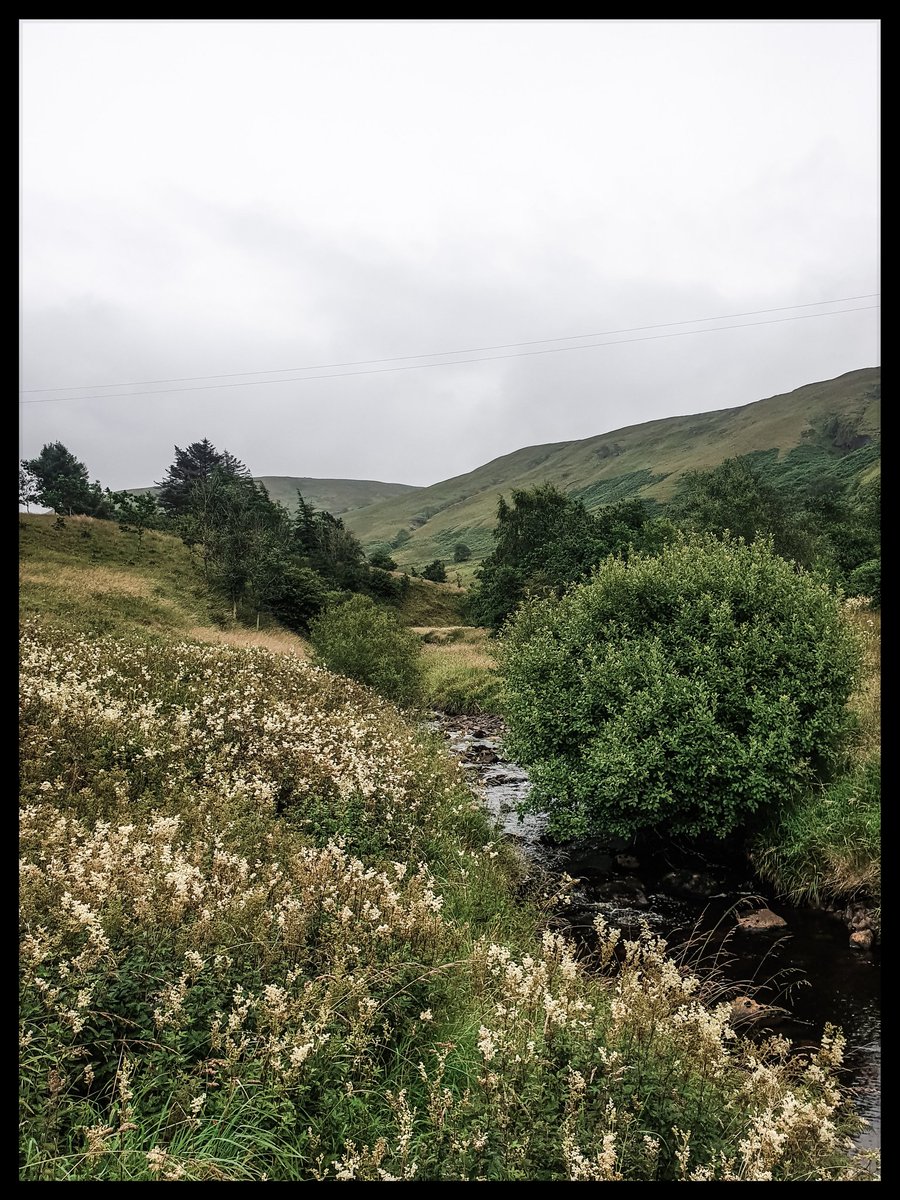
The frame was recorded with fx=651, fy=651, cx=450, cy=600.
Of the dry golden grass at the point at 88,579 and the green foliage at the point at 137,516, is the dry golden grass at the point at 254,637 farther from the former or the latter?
the green foliage at the point at 137,516

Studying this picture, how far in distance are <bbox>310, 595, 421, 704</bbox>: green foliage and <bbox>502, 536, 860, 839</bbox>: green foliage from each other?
352 inches

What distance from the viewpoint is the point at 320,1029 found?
531 cm

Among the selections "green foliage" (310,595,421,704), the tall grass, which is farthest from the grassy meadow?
"green foliage" (310,595,421,704)

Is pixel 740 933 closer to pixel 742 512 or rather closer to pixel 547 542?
pixel 547 542

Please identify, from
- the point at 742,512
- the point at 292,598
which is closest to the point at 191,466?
the point at 292,598

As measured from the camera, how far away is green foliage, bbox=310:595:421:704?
25156mm

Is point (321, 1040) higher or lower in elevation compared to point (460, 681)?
higher

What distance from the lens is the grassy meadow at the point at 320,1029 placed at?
14.5 feet

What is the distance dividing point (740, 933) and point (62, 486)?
109413 mm

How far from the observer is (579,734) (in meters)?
15.5
